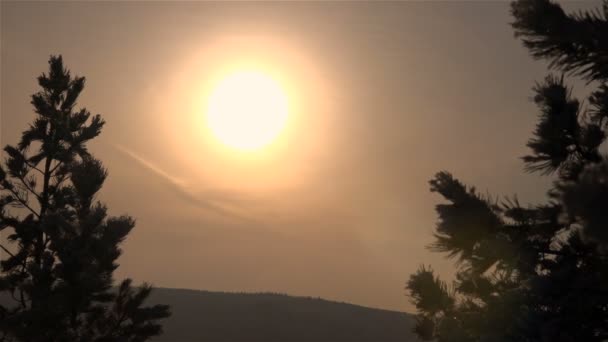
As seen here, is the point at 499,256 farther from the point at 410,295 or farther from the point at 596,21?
the point at 596,21

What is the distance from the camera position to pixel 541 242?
6.18m

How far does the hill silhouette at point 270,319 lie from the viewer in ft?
250

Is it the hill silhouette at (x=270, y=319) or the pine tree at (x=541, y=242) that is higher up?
the hill silhouette at (x=270, y=319)

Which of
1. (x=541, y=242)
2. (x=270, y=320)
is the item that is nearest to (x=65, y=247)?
(x=541, y=242)

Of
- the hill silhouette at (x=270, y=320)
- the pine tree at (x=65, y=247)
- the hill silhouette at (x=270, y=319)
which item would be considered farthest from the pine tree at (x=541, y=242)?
the hill silhouette at (x=270, y=319)

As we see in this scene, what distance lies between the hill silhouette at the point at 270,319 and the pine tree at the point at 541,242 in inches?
2743

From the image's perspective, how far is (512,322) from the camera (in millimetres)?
5785

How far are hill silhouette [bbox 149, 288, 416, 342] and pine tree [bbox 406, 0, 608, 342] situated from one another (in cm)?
6966

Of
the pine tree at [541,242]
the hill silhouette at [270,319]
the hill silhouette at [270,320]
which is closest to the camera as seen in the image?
the pine tree at [541,242]

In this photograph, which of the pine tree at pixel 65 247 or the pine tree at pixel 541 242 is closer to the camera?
the pine tree at pixel 541 242

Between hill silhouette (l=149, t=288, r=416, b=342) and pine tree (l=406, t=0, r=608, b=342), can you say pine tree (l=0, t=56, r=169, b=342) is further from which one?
hill silhouette (l=149, t=288, r=416, b=342)

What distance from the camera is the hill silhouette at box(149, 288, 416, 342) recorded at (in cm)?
7612

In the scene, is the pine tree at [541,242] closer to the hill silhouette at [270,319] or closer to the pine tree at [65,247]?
the pine tree at [65,247]

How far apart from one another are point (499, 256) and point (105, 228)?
535 inches
